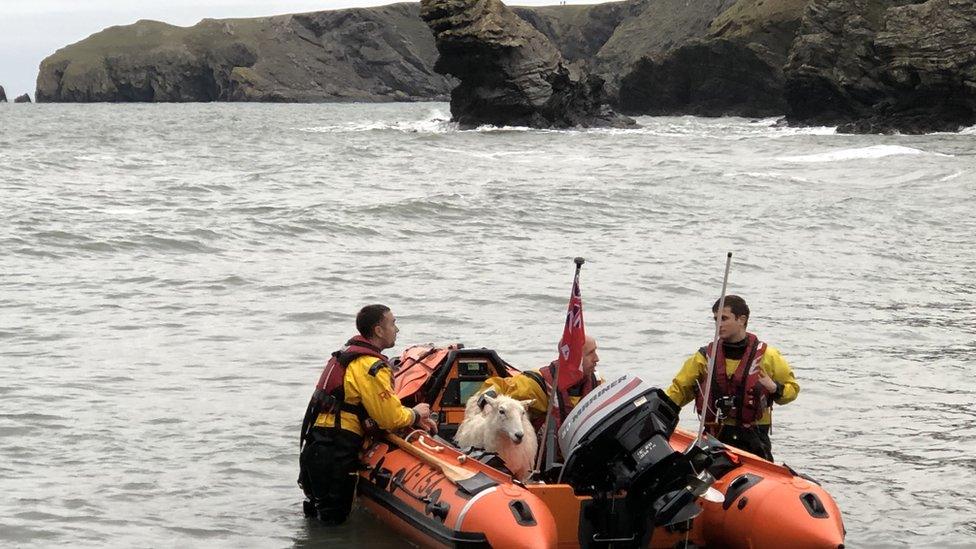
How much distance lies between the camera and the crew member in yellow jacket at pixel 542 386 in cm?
831

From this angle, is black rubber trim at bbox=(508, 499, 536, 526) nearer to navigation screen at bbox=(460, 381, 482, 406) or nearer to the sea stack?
navigation screen at bbox=(460, 381, 482, 406)

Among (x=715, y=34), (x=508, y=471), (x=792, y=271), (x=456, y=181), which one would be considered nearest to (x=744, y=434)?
(x=508, y=471)

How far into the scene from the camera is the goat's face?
8359 millimetres

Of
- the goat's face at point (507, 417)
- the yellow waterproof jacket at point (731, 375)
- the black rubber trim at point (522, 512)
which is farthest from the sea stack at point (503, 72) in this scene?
the black rubber trim at point (522, 512)

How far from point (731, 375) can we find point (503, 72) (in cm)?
6423

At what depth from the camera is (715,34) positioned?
97375 mm

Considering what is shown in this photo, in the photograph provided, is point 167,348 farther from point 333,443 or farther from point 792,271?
point 792,271

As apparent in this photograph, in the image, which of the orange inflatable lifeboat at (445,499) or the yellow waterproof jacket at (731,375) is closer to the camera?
the orange inflatable lifeboat at (445,499)

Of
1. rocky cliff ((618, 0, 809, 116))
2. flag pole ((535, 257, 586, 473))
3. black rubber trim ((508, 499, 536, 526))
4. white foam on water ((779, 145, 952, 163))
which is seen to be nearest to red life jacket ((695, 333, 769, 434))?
flag pole ((535, 257, 586, 473))

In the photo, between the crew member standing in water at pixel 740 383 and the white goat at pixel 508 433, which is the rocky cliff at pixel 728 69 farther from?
the white goat at pixel 508 433

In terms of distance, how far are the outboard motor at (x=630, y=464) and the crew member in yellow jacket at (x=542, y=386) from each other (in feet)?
2.49

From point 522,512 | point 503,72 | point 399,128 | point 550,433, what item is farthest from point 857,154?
point 522,512

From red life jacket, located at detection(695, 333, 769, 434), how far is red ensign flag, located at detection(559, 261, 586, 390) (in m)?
0.94

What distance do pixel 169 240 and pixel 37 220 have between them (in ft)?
11.7
